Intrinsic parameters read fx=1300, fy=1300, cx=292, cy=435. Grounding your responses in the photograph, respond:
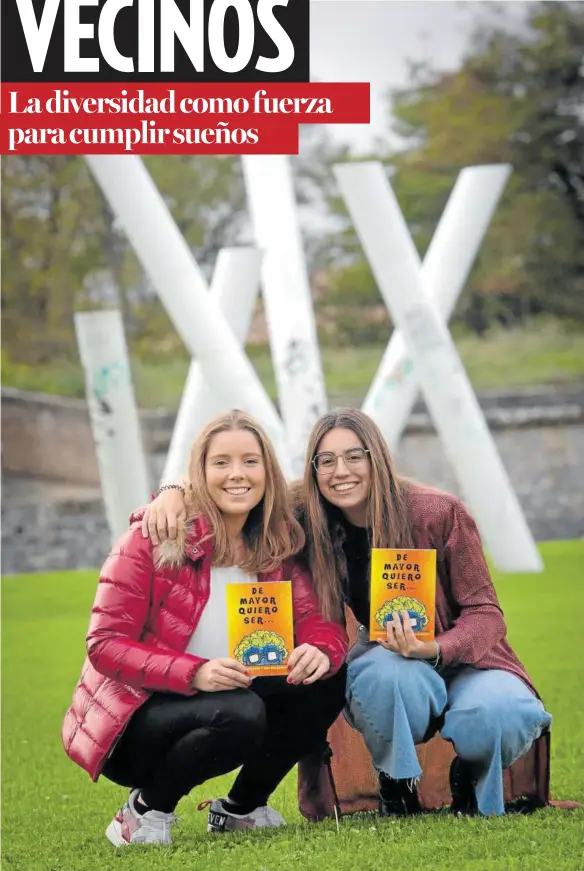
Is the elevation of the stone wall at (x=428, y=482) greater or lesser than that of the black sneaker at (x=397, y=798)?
greater

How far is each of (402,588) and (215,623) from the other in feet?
1.33

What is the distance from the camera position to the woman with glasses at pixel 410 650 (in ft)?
8.92

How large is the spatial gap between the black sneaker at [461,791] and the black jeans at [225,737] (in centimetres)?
30

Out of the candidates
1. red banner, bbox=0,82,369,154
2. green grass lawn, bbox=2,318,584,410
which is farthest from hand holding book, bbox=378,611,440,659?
green grass lawn, bbox=2,318,584,410

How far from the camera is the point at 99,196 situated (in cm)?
1617

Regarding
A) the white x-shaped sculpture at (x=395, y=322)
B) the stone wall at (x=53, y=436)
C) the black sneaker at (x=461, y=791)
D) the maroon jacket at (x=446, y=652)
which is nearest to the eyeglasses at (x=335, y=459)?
the maroon jacket at (x=446, y=652)

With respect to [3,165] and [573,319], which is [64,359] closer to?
[3,165]

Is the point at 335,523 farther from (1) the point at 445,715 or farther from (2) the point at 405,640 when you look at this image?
(1) the point at 445,715

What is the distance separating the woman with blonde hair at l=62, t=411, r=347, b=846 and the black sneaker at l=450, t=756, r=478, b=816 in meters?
0.29

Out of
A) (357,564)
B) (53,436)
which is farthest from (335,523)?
(53,436)

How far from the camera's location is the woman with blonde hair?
2.65m

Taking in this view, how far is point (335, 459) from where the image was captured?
112 inches

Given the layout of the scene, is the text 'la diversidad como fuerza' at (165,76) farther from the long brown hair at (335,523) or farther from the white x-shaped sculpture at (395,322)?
the white x-shaped sculpture at (395,322)

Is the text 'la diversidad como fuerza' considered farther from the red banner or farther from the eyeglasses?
the eyeglasses
